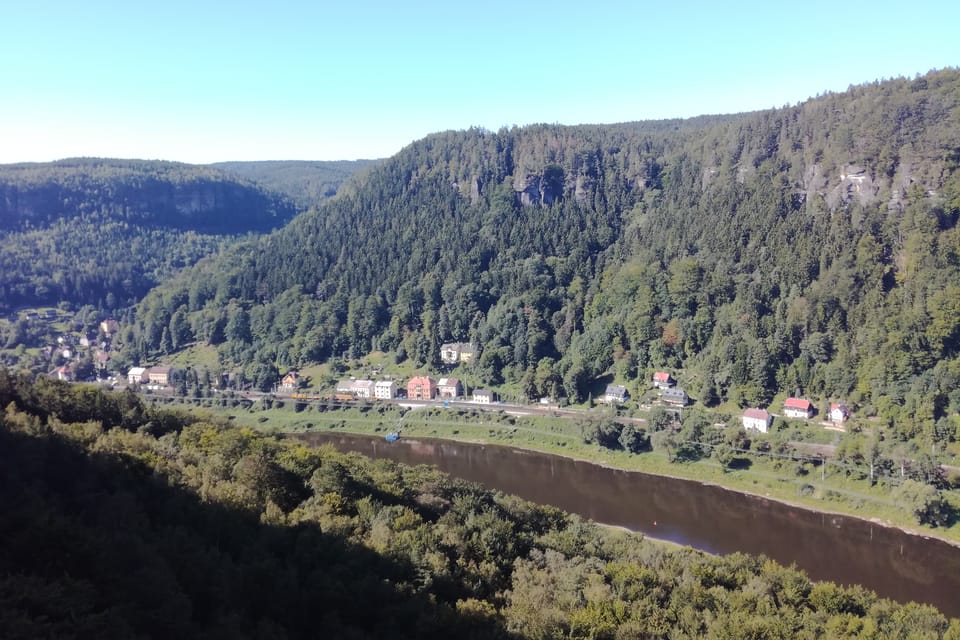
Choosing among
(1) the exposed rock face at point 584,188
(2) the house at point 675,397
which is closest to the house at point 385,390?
(2) the house at point 675,397

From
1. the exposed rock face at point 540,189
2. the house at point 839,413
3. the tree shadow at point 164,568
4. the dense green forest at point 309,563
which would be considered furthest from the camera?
the exposed rock face at point 540,189

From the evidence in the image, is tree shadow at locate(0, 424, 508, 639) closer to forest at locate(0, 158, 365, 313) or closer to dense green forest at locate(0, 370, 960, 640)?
dense green forest at locate(0, 370, 960, 640)

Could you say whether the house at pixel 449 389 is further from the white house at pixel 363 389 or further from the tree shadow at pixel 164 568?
the tree shadow at pixel 164 568

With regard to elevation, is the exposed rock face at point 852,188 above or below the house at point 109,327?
above

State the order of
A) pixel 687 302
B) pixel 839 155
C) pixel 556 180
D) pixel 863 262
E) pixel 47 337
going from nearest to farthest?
pixel 863 262 → pixel 687 302 → pixel 839 155 → pixel 47 337 → pixel 556 180

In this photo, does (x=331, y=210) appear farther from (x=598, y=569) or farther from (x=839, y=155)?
(x=598, y=569)

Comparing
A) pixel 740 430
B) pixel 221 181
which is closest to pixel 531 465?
pixel 740 430
